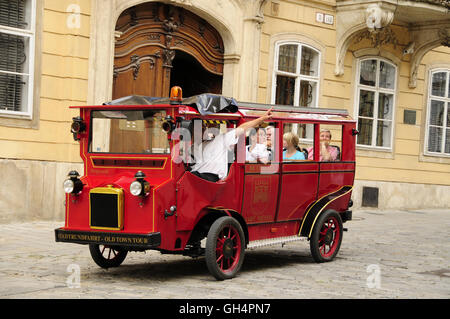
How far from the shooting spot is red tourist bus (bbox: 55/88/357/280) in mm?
7574

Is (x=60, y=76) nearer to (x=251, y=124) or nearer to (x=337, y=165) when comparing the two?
(x=337, y=165)

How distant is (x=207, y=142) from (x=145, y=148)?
76cm

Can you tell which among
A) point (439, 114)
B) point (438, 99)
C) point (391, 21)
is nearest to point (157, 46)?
point (391, 21)

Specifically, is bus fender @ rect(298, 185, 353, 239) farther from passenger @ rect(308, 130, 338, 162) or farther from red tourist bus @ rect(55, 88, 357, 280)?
passenger @ rect(308, 130, 338, 162)

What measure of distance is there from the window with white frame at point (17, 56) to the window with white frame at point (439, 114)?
1155 centimetres

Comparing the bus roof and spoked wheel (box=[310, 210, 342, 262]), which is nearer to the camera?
the bus roof

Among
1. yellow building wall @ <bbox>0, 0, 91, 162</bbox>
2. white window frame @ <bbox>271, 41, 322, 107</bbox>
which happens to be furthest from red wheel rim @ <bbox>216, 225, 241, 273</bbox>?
white window frame @ <bbox>271, 41, 322, 107</bbox>

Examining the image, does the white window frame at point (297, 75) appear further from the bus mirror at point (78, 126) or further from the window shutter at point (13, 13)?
the bus mirror at point (78, 126)

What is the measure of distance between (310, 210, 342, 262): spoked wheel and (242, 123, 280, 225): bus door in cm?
74

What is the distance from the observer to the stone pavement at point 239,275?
7.21 meters

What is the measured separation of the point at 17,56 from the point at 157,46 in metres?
3.22

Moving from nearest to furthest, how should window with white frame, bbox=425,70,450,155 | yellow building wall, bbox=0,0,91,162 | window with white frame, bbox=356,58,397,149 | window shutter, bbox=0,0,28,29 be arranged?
window shutter, bbox=0,0,28,29 → yellow building wall, bbox=0,0,91,162 → window with white frame, bbox=356,58,397,149 → window with white frame, bbox=425,70,450,155

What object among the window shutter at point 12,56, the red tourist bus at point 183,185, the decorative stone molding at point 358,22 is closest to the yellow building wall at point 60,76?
the window shutter at point 12,56
